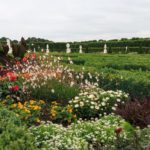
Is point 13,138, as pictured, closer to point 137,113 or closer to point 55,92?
point 137,113

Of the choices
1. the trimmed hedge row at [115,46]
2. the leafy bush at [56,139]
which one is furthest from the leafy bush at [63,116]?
the trimmed hedge row at [115,46]

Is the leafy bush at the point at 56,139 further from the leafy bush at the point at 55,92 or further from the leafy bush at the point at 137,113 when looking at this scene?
the leafy bush at the point at 55,92

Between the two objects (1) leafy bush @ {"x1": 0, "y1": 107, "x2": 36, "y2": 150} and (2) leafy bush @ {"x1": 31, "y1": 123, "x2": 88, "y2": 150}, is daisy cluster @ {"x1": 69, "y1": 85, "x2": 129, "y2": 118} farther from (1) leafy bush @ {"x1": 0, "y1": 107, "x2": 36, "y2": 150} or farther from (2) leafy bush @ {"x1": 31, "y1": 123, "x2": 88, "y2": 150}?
(1) leafy bush @ {"x1": 0, "y1": 107, "x2": 36, "y2": 150}

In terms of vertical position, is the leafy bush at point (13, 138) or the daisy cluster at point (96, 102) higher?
the leafy bush at point (13, 138)

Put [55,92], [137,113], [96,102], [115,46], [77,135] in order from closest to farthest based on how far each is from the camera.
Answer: [77,135] < [137,113] < [96,102] < [55,92] < [115,46]

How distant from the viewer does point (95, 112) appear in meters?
10.6

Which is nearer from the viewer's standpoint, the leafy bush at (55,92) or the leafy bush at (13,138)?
the leafy bush at (13,138)

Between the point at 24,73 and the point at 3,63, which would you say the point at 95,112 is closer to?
the point at 24,73

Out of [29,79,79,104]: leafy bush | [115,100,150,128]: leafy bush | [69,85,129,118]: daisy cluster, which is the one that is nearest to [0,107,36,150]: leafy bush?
[115,100,150,128]: leafy bush

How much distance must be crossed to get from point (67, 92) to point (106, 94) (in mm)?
1335

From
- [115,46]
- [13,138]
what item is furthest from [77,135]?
[115,46]

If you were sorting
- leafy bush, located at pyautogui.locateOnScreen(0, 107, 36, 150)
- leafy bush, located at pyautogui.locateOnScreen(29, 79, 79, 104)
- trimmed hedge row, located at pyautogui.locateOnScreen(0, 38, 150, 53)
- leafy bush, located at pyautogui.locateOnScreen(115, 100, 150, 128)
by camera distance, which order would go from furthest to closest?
1. trimmed hedge row, located at pyautogui.locateOnScreen(0, 38, 150, 53)
2. leafy bush, located at pyautogui.locateOnScreen(29, 79, 79, 104)
3. leafy bush, located at pyautogui.locateOnScreen(115, 100, 150, 128)
4. leafy bush, located at pyautogui.locateOnScreen(0, 107, 36, 150)

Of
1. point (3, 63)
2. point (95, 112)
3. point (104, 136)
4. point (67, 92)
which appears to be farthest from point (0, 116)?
point (3, 63)

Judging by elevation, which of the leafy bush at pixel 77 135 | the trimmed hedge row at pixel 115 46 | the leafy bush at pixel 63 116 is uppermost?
the leafy bush at pixel 77 135
